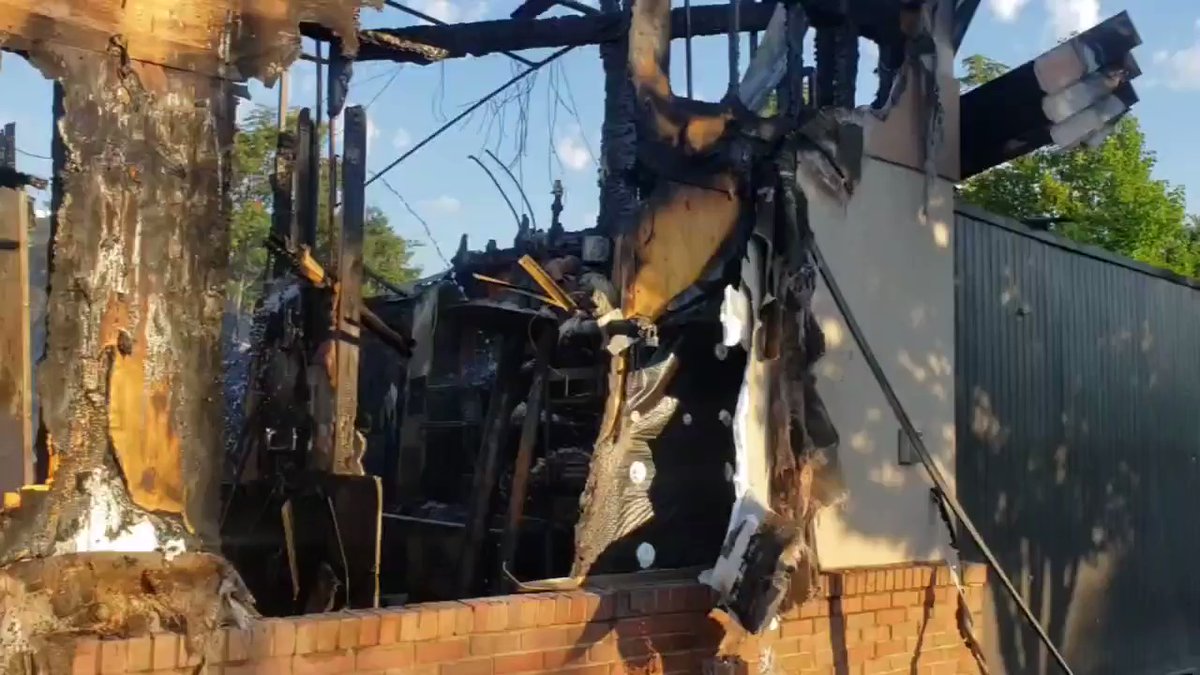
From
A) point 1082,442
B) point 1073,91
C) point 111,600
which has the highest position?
point 1073,91

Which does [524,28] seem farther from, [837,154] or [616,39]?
[837,154]

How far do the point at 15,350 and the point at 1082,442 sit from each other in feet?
21.4

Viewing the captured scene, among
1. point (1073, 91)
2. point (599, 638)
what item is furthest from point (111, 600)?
point (1073, 91)

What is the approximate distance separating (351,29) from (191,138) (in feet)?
2.35

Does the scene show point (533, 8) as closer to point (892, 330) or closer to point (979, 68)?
point (892, 330)

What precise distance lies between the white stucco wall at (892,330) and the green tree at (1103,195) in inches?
649

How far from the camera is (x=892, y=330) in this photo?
21.1 ft

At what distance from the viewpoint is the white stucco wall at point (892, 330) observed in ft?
19.9

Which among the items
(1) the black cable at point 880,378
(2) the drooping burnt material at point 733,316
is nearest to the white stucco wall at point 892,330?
(1) the black cable at point 880,378

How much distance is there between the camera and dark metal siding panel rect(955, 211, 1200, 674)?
24.1 feet

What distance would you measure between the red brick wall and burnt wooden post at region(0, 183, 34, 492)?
0.88 meters

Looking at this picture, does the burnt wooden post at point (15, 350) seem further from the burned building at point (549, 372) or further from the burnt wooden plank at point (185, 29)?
the burnt wooden plank at point (185, 29)

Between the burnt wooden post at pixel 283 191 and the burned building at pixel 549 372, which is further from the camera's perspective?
the burnt wooden post at pixel 283 191

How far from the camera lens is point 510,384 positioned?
6.09 m
